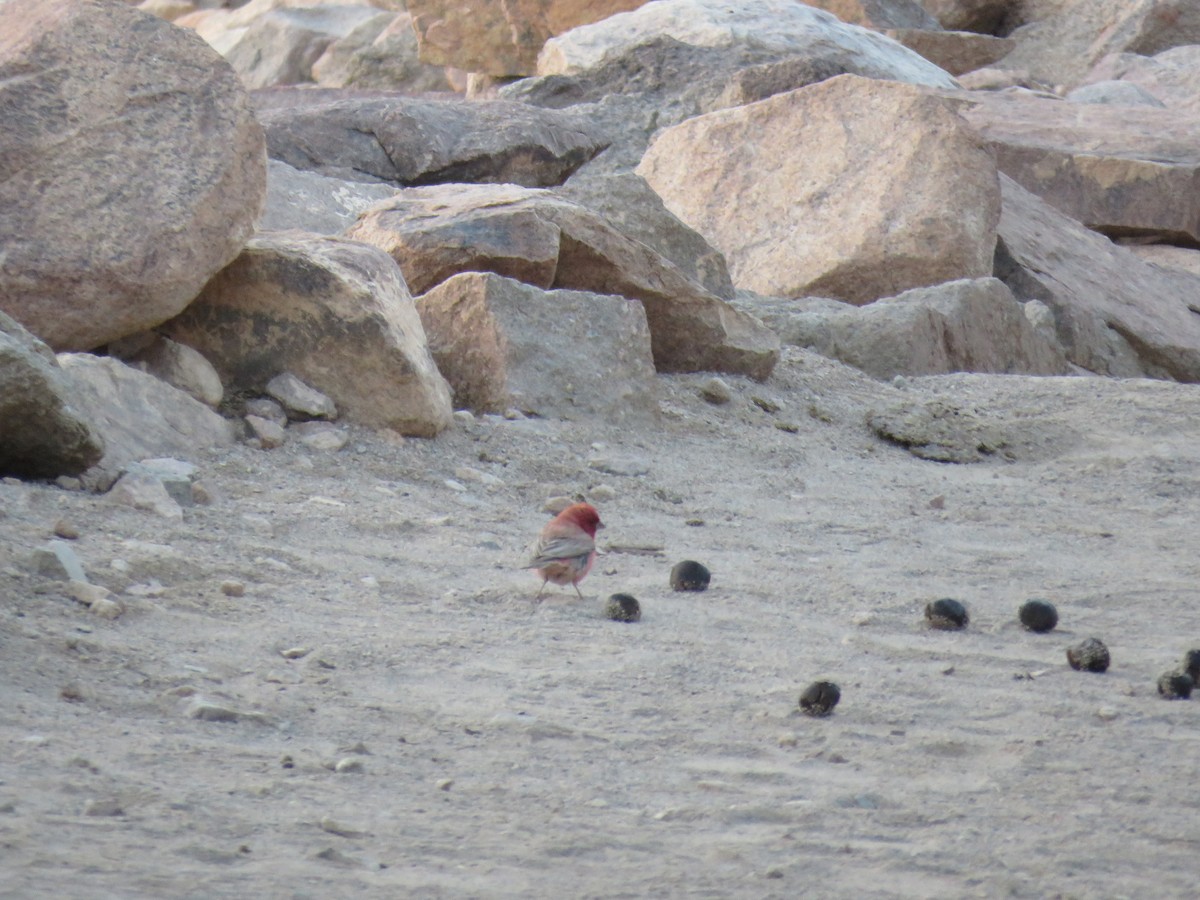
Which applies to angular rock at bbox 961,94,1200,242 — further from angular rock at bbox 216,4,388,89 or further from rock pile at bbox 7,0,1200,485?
angular rock at bbox 216,4,388,89

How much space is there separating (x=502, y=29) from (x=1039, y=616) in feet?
38.3

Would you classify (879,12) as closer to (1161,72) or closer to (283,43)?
(1161,72)

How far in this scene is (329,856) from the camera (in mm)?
2178

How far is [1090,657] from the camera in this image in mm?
3191

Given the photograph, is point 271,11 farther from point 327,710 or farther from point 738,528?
point 327,710

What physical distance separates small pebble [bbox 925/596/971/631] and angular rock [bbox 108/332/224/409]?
226 cm

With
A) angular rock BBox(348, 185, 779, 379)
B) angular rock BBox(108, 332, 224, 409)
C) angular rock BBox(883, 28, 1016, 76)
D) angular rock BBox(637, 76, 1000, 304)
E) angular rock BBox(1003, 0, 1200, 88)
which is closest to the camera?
angular rock BBox(108, 332, 224, 409)

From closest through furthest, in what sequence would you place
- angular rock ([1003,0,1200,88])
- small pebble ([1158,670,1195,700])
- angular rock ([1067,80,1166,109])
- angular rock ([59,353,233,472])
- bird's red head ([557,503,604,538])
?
1. small pebble ([1158,670,1195,700])
2. bird's red head ([557,503,604,538])
3. angular rock ([59,353,233,472])
4. angular rock ([1067,80,1166,109])
5. angular rock ([1003,0,1200,88])

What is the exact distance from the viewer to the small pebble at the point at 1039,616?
3457 mm

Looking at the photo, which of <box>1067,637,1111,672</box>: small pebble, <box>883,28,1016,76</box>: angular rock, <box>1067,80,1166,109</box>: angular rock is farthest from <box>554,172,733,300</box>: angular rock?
<box>883,28,1016,76</box>: angular rock

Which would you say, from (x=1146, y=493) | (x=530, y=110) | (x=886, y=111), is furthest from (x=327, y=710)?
(x=530, y=110)

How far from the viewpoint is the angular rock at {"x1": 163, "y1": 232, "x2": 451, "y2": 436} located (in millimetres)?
4766

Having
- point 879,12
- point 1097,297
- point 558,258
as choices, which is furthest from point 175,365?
point 879,12

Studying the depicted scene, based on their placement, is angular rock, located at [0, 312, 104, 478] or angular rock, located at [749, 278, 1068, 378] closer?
angular rock, located at [0, 312, 104, 478]
